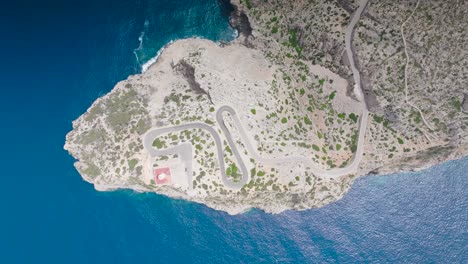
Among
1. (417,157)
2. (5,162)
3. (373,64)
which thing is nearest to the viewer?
(373,64)

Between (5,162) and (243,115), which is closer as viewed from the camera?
(243,115)

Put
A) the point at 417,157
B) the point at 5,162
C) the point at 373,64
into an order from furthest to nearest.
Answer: the point at 5,162, the point at 417,157, the point at 373,64

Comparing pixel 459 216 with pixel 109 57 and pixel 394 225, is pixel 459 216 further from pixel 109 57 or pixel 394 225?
pixel 109 57

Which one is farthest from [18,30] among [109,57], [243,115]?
[243,115]

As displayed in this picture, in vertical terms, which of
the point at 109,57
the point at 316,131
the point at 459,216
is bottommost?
the point at 459,216

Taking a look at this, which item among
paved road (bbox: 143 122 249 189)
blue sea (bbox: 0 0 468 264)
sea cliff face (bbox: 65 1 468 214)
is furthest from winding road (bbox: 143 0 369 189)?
blue sea (bbox: 0 0 468 264)

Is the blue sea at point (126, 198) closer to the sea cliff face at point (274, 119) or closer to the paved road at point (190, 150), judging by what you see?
the sea cliff face at point (274, 119)

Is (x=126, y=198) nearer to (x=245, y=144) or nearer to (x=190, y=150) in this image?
(x=190, y=150)
